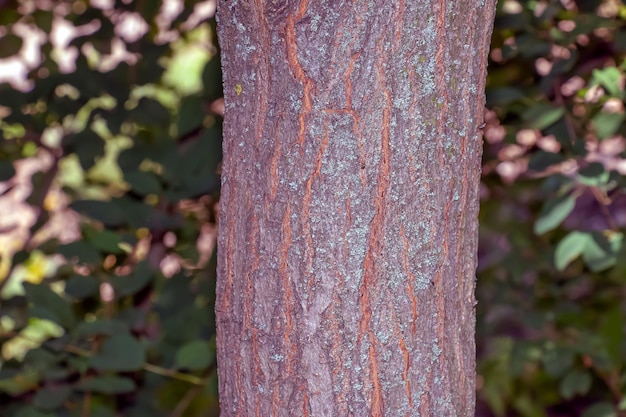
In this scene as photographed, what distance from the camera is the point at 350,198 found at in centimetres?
79

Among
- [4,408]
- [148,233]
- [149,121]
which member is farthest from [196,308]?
[4,408]

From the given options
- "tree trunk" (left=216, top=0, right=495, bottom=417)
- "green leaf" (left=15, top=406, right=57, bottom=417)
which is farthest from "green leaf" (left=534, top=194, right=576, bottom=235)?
"green leaf" (left=15, top=406, right=57, bottom=417)

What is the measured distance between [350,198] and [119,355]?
2.59 ft

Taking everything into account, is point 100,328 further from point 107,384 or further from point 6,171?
point 6,171

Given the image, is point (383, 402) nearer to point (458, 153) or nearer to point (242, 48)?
point (458, 153)

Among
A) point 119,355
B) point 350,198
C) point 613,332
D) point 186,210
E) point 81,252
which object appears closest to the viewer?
point 350,198

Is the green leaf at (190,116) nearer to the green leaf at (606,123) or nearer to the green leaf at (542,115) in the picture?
the green leaf at (542,115)

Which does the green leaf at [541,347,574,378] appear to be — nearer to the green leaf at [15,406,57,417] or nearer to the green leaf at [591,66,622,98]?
the green leaf at [591,66,622,98]

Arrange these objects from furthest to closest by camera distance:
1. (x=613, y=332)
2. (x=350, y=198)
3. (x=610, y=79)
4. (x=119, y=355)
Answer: (x=613, y=332), (x=119, y=355), (x=610, y=79), (x=350, y=198)

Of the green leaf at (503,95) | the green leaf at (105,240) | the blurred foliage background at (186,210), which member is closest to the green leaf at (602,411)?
the blurred foliage background at (186,210)

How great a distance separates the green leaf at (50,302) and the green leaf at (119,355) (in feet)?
0.32

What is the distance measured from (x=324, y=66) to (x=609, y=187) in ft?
2.74

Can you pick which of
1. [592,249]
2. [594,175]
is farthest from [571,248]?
[594,175]

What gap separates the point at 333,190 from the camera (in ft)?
2.59
